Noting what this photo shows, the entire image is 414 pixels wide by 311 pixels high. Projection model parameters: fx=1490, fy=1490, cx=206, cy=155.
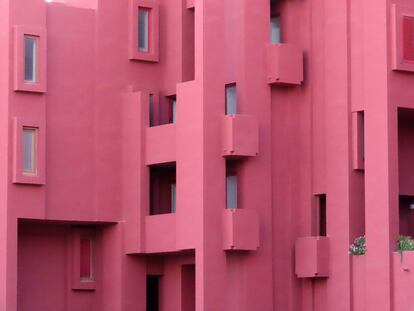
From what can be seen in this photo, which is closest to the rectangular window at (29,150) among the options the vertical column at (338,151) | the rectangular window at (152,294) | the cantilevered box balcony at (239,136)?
the rectangular window at (152,294)

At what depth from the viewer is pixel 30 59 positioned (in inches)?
1670

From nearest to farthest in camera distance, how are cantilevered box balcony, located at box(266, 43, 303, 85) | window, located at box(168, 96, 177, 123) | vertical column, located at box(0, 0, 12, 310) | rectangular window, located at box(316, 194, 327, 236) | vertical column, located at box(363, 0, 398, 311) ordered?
1. vertical column, located at box(363, 0, 398, 311)
2. cantilevered box balcony, located at box(266, 43, 303, 85)
3. rectangular window, located at box(316, 194, 327, 236)
4. vertical column, located at box(0, 0, 12, 310)
5. window, located at box(168, 96, 177, 123)

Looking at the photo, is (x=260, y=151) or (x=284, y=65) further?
(x=284, y=65)

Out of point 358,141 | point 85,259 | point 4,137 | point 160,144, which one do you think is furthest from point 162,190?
point 358,141

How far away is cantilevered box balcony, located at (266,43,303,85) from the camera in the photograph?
40625 mm

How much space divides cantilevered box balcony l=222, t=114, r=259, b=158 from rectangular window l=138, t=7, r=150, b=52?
5.47m

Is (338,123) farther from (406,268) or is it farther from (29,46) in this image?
(29,46)

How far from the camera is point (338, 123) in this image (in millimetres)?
39781

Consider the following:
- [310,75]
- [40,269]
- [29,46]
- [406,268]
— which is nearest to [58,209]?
[40,269]

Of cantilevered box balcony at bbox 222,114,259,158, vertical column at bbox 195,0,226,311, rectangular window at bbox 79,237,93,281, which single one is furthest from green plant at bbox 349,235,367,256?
rectangular window at bbox 79,237,93,281

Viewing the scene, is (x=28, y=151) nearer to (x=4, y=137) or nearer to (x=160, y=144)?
(x=4, y=137)

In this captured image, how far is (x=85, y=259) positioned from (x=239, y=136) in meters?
7.31

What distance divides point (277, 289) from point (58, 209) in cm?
678

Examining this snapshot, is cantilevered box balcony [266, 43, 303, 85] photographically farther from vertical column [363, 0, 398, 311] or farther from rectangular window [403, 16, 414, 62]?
rectangular window [403, 16, 414, 62]
